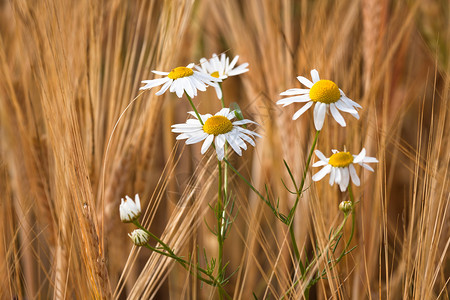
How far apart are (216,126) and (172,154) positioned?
0.37 ft

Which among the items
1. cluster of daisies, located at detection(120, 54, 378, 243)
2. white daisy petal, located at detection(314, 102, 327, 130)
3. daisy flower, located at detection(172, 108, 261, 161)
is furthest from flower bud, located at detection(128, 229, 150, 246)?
white daisy petal, located at detection(314, 102, 327, 130)

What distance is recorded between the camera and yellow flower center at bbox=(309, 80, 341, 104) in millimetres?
524

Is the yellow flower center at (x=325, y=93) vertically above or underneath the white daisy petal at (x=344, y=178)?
above

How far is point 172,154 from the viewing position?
0.63m

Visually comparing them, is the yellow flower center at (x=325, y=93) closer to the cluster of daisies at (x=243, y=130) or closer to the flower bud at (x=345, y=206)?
the cluster of daisies at (x=243, y=130)

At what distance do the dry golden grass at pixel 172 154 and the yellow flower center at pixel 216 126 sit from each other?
4 centimetres

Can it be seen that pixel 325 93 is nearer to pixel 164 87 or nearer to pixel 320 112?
pixel 320 112

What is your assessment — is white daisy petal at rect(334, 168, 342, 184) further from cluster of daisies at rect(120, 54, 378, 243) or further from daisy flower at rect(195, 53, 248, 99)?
daisy flower at rect(195, 53, 248, 99)

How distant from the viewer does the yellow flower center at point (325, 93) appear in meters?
0.52

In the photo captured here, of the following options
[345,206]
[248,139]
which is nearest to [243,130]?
[248,139]

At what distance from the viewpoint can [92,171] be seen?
758 mm

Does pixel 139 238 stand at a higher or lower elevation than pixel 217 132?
lower

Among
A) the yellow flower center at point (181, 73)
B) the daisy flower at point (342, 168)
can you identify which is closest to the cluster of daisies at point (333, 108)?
the daisy flower at point (342, 168)

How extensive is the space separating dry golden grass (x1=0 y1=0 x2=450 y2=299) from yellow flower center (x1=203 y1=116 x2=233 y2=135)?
40mm
